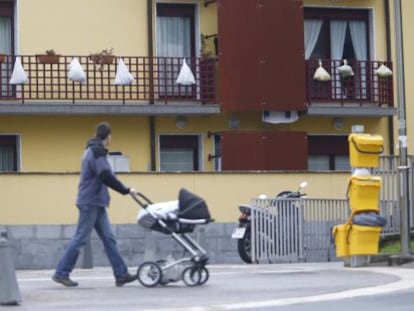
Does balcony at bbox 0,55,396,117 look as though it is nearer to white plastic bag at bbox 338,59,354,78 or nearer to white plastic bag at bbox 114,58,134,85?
white plastic bag at bbox 338,59,354,78

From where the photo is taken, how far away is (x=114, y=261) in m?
16.2

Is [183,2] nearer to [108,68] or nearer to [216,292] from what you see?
[108,68]

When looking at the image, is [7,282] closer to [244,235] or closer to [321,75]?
[244,235]

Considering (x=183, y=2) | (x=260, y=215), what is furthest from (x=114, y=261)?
(x=183, y=2)

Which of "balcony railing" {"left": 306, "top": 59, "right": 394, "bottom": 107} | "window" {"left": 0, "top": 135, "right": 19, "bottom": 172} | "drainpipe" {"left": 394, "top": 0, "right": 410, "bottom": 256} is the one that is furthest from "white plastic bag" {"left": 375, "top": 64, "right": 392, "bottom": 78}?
"drainpipe" {"left": 394, "top": 0, "right": 410, "bottom": 256}

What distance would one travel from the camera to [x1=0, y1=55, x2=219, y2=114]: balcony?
29.7 metres

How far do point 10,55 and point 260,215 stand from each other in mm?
8555

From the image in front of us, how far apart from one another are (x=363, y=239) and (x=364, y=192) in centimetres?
75

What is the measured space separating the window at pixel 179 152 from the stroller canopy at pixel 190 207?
50.1ft

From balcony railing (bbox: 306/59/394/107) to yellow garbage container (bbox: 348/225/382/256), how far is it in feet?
39.6

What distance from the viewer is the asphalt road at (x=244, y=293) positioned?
14.1 metres

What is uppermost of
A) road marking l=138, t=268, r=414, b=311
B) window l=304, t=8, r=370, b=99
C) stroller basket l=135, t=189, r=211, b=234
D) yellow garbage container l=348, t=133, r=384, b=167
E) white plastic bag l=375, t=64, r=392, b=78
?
window l=304, t=8, r=370, b=99

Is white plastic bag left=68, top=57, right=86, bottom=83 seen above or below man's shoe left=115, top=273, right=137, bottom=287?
above

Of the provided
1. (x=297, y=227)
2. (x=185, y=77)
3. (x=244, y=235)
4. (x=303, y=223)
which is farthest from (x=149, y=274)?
(x=185, y=77)
